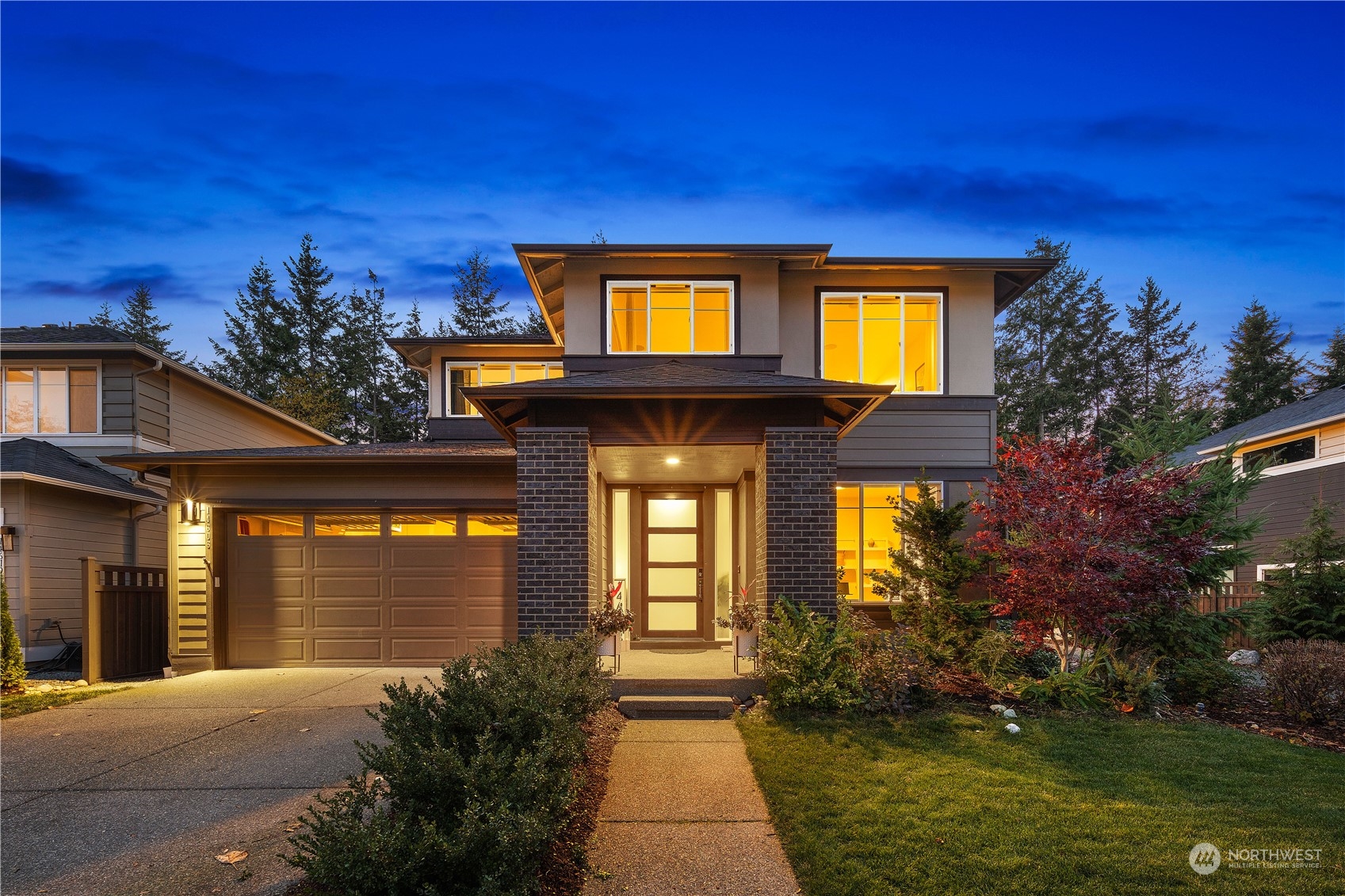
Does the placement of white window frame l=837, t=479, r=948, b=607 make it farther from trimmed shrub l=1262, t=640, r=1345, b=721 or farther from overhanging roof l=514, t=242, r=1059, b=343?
trimmed shrub l=1262, t=640, r=1345, b=721

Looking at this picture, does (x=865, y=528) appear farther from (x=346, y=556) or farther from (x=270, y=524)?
(x=270, y=524)

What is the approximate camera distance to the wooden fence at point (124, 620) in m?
9.47

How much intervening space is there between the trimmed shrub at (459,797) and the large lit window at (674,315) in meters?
6.86

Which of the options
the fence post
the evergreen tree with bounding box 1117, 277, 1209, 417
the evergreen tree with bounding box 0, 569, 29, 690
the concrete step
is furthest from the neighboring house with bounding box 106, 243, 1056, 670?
the evergreen tree with bounding box 1117, 277, 1209, 417

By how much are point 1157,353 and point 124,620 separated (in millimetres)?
41045

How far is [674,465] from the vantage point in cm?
952

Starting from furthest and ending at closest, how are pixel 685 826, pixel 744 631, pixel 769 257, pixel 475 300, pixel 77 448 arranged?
pixel 475 300, pixel 77 448, pixel 769 257, pixel 744 631, pixel 685 826

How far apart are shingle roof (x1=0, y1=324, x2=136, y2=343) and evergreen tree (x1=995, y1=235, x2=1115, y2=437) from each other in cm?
3186

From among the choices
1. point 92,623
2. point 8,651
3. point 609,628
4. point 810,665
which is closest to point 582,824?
point 810,665

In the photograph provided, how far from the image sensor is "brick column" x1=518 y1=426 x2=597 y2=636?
760 centimetres

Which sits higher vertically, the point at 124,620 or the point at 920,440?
the point at 920,440

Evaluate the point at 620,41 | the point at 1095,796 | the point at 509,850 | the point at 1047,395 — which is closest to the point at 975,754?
the point at 1095,796

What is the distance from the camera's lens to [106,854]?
4230mm

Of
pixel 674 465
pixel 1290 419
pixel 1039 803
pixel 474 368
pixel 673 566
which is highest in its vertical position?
pixel 474 368
